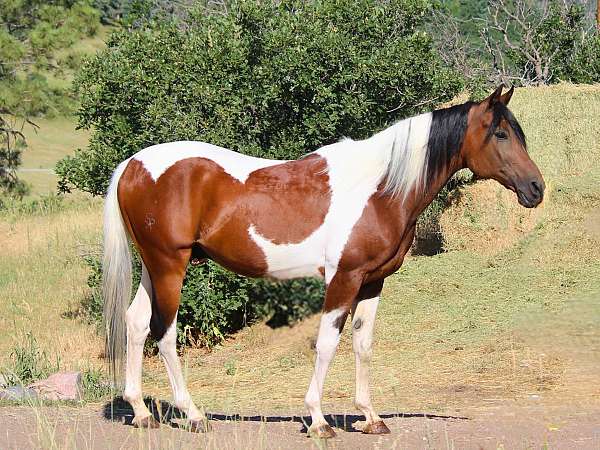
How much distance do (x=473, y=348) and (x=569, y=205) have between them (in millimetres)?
3132

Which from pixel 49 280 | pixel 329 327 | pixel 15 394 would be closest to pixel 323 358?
pixel 329 327

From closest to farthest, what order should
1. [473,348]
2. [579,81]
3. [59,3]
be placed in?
[473,348] → [579,81] → [59,3]

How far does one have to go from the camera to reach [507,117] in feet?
17.7

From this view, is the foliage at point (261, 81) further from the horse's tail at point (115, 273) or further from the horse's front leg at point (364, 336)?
the horse's front leg at point (364, 336)

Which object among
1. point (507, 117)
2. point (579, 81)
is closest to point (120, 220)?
point (507, 117)

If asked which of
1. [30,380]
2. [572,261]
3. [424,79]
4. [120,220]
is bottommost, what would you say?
[30,380]

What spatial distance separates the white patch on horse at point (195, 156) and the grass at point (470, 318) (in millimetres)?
2088

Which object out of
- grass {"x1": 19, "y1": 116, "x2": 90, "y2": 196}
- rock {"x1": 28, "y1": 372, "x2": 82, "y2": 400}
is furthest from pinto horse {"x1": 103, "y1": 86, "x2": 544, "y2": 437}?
grass {"x1": 19, "y1": 116, "x2": 90, "y2": 196}

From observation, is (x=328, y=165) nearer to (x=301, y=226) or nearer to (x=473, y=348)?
(x=301, y=226)

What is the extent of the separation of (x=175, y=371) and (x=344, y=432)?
3.62 feet

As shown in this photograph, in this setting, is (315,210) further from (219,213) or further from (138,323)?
(138,323)

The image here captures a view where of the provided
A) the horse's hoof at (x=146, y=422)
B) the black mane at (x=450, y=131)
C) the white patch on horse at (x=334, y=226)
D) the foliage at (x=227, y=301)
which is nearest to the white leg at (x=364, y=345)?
the white patch on horse at (x=334, y=226)

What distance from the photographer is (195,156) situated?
570 centimetres

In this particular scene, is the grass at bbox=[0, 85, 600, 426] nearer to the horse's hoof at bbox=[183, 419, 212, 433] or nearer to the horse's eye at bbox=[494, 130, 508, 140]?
the horse's hoof at bbox=[183, 419, 212, 433]
